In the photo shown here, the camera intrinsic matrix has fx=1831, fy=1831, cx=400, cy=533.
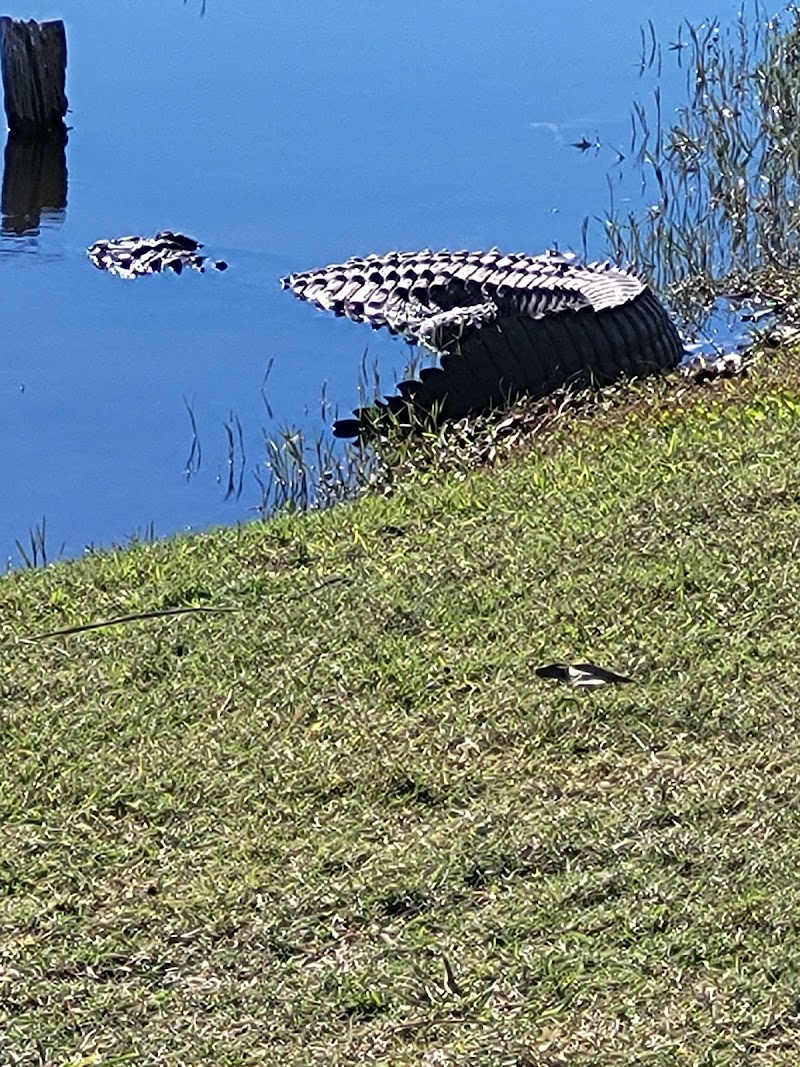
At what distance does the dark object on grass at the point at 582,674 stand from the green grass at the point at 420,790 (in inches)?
1.6

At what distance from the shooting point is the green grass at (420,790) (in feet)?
8.75

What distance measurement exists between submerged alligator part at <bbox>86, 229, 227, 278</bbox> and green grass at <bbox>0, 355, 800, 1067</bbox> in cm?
574

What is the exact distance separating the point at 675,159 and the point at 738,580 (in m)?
7.48

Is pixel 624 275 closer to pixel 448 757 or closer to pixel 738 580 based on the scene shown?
pixel 738 580

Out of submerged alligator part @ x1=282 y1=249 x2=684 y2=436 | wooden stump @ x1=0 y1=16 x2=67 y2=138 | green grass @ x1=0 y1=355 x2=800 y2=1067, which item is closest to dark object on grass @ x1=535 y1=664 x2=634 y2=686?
green grass @ x1=0 y1=355 x2=800 y2=1067

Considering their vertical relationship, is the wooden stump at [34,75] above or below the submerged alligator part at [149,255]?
above

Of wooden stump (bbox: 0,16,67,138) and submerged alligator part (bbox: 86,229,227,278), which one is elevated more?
wooden stump (bbox: 0,16,67,138)

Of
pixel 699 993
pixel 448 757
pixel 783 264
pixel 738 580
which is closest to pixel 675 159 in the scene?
pixel 783 264

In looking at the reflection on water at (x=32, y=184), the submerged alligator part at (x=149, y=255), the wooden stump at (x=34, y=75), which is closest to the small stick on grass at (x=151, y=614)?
the submerged alligator part at (x=149, y=255)

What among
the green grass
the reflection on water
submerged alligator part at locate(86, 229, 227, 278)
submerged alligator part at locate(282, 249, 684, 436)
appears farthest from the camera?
the reflection on water

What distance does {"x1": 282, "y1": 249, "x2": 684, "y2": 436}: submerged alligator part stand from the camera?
778 cm

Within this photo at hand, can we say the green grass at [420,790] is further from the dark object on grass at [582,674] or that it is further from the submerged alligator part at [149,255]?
the submerged alligator part at [149,255]

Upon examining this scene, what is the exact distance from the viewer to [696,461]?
5105 mm

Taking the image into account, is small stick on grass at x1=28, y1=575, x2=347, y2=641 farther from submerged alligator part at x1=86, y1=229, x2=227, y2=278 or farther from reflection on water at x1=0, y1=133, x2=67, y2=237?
reflection on water at x1=0, y1=133, x2=67, y2=237
